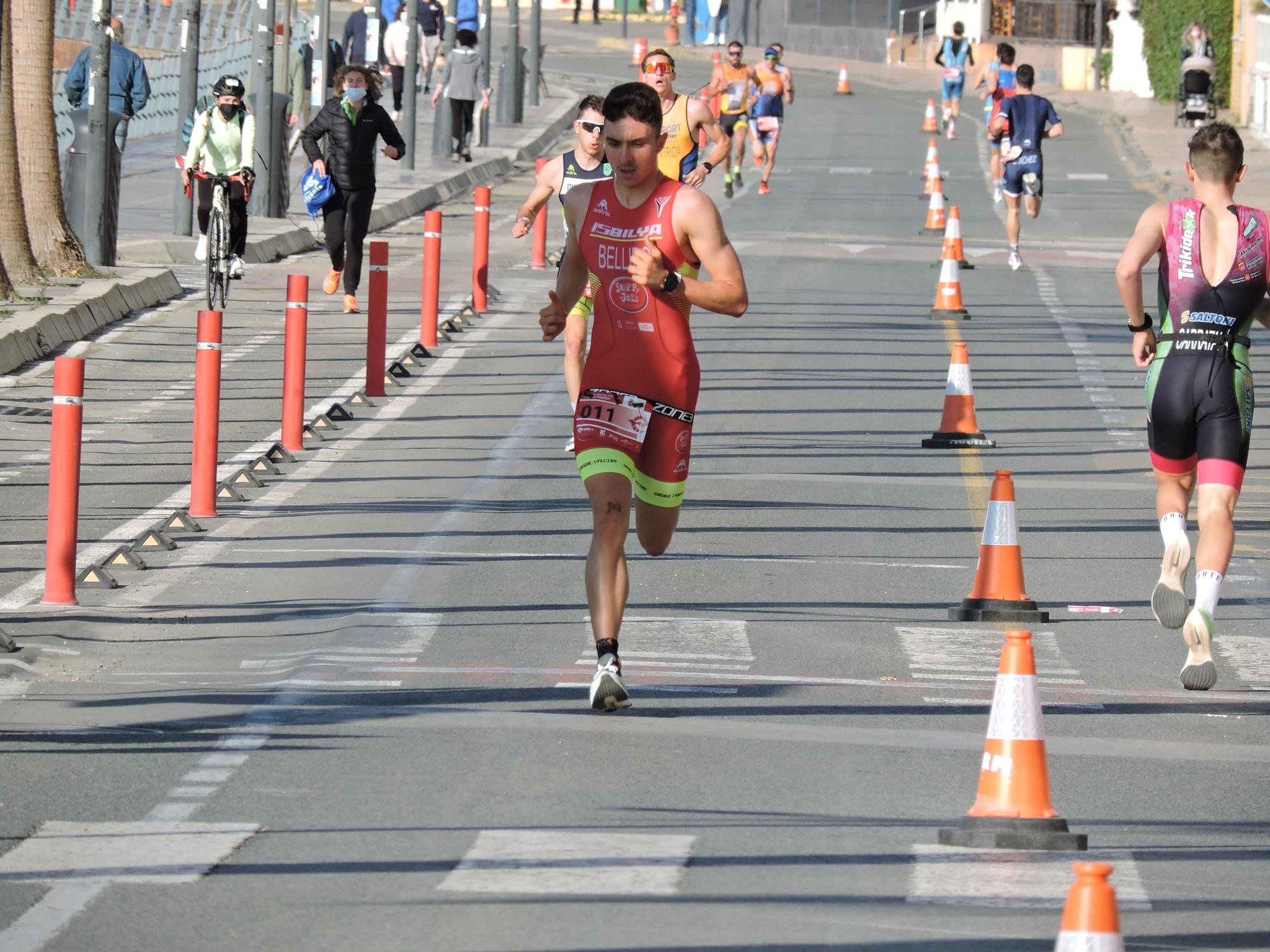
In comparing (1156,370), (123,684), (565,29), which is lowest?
(123,684)

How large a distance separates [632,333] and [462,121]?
31.4 metres

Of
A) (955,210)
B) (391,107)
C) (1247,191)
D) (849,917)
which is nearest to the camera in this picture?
(849,917)

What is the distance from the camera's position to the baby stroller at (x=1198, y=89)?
153ft

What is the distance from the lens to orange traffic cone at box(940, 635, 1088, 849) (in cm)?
636

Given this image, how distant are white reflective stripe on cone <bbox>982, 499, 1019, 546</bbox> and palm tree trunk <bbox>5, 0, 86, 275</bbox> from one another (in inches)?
519

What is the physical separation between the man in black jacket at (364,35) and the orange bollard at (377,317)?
22.0 m

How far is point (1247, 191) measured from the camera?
35812mm

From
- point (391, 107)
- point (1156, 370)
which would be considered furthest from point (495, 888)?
point (391, 107)

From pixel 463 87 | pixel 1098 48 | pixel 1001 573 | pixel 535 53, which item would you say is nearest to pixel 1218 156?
pixel 1001 573

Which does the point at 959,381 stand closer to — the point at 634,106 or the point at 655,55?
the point at 655,55

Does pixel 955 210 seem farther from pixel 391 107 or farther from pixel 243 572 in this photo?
pixel 391 107

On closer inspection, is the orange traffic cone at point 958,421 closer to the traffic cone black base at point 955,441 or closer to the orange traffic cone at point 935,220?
the traffic cone black base at point 955,441

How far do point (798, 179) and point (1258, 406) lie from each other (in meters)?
23.1

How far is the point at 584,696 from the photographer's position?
8156 mm
